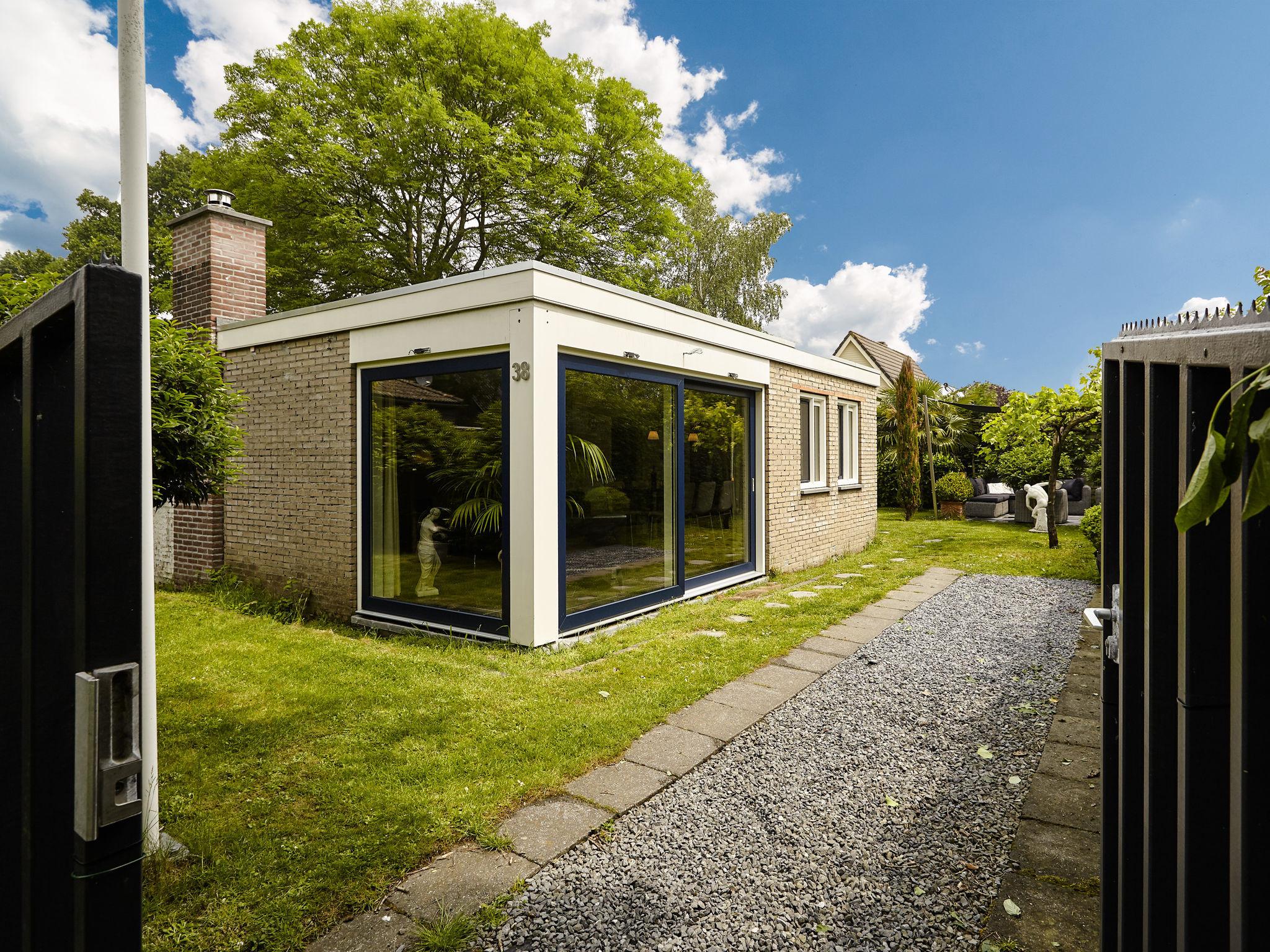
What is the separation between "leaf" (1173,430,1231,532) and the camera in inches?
23.6

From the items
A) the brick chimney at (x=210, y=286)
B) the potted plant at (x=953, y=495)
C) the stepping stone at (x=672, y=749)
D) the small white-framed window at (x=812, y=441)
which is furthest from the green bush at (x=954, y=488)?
the brick chimney at (x=210, y=286)

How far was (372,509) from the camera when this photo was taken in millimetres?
6586

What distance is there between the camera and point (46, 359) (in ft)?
3.93

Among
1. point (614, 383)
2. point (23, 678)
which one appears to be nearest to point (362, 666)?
point (614, 383)

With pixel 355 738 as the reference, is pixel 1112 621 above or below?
above

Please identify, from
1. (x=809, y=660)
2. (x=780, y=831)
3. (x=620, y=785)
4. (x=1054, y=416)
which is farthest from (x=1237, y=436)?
(x=1054, y=416)

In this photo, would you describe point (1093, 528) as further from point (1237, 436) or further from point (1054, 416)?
point (1237, 436)

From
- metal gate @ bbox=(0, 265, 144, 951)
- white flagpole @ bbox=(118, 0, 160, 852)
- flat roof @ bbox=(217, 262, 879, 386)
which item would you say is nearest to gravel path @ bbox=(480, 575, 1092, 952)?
metal gate @ bbox=(0, 265, 144, 951)

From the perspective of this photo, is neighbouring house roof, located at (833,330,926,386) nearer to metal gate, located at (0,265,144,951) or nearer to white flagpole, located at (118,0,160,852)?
white flagpole, located at (118,0,160,852)

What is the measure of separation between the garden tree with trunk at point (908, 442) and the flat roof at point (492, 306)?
10.4 metres

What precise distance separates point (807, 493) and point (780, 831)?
24.7 ft

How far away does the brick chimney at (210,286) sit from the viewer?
8000 mm

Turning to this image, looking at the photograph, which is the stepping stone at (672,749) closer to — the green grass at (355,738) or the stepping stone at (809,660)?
the green grass at (355,738)

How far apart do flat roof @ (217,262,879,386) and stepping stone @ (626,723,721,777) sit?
11.2 feet
